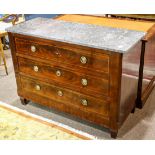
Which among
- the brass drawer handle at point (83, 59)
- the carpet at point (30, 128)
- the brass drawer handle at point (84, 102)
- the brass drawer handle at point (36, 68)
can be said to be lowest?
the carpet at point (30, 128)

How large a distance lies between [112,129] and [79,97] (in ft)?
1.19

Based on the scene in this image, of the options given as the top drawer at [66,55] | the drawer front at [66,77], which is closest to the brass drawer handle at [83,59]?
the top drawer at [66,55]

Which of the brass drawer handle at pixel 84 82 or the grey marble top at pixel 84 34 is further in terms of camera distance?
the brass drawer handle at pixel 84 82

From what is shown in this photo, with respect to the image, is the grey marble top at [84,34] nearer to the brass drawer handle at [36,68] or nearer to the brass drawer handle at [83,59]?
the brass drawer handle at [83,59]

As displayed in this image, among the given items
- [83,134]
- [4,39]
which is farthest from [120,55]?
[4,39]

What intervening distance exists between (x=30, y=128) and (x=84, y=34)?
89 cm

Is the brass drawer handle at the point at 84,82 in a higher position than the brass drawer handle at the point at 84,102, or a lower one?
higher

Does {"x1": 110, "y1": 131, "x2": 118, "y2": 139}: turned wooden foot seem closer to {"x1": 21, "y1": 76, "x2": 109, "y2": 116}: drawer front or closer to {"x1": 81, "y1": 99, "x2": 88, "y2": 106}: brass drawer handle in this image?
{"x1": 21, "y1": 76, "x2": 109, "y2": 116}: drawer front

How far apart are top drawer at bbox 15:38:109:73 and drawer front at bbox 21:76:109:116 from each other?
0.85 ft

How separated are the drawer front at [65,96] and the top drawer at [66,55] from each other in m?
Answer: 0.26

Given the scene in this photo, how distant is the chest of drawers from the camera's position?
1.79 m

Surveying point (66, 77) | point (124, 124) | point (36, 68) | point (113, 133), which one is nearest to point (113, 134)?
point (113, 133)

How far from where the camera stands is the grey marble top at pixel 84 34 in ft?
5.66

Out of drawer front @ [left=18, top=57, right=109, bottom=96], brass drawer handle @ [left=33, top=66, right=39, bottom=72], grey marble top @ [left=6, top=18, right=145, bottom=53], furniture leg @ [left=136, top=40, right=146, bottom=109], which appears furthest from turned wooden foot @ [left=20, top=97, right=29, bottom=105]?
furniture leg @ [left=136, top=40, right=146, bottom=109]
